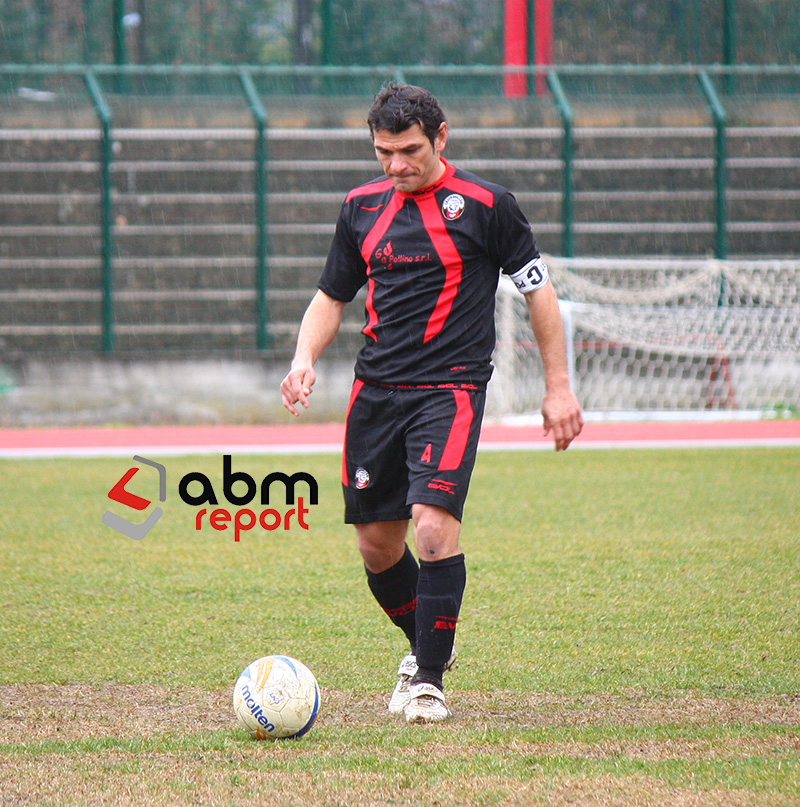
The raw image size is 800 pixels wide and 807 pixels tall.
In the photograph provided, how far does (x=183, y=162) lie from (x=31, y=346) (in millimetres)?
3361

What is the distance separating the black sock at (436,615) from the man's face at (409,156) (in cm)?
124

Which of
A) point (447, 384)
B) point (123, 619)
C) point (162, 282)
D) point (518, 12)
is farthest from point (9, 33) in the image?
point (447, 384)

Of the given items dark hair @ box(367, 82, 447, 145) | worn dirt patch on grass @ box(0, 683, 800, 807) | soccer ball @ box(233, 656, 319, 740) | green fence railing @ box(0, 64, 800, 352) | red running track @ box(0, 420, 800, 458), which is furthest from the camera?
green fence railing @ box(0, 64, 800, 352)

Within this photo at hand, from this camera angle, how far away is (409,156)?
3.83 meters

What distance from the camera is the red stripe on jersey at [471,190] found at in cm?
391

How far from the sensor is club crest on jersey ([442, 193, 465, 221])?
3.92 m

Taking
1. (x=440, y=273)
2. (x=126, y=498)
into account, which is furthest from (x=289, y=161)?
(x=440, y=273)

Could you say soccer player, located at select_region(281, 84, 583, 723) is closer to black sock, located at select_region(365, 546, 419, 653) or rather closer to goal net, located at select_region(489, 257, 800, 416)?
black sock, located at select_region(365, 546, 419, 653)

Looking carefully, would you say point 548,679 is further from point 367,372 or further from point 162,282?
point 162,282

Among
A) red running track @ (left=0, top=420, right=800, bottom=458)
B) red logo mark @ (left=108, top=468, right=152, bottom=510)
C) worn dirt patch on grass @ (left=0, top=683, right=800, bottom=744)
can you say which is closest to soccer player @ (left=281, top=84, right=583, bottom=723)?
worn dirt patch on grass @ (left=0, top=683, right=800, bottom=744)

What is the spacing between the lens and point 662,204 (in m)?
16.8

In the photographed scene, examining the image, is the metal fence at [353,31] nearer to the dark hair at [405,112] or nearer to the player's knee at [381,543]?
the dark hair at [405,112]

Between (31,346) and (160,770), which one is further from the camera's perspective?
(31,346)

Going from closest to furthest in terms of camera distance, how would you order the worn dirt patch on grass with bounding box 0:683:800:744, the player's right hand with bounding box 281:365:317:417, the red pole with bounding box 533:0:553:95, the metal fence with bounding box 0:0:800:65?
1. the worn dirt patch on grass with bounding box 0:683:800:744
2. the player's right hand with bounding box 281:365:317:417
3. the metal fence with bounding box 0:0:800:65
4. the red pole with bounding box 533:0:553:95
